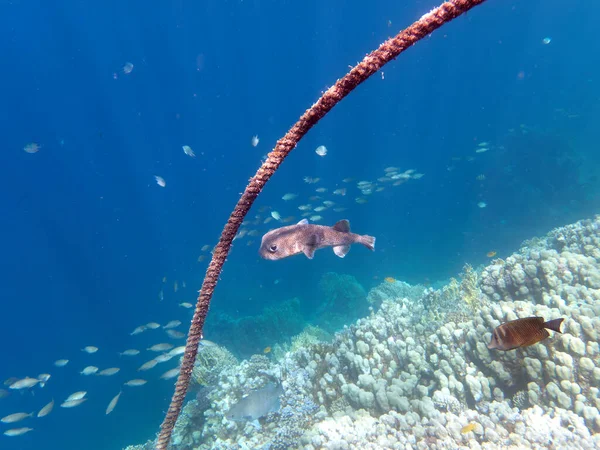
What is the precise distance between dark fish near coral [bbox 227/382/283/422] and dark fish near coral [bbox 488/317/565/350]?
4565 mm

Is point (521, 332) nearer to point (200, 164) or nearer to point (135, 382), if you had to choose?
point (135, 382)

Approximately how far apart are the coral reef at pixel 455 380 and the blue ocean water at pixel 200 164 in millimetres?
14704

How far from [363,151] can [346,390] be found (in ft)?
196

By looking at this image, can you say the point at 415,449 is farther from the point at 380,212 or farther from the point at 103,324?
the point at 380,212

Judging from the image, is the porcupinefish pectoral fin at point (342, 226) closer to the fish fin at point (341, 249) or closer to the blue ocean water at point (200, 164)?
the fish fin at point (341, 249)

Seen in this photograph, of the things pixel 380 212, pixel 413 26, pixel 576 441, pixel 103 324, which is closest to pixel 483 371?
pixel 576 441

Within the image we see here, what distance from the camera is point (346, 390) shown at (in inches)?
235

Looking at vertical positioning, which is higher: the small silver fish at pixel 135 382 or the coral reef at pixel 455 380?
the small silver fish at pixel 135 382

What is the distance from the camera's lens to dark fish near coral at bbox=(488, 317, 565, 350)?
3.46 metres

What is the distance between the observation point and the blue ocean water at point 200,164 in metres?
27.8

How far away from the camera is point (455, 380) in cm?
525

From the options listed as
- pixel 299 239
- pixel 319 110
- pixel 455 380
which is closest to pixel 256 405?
pixel 455 380

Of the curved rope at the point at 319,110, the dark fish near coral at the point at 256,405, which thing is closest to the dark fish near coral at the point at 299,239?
the curved rope at the point at 319,110

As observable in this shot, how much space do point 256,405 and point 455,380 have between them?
3.83m
